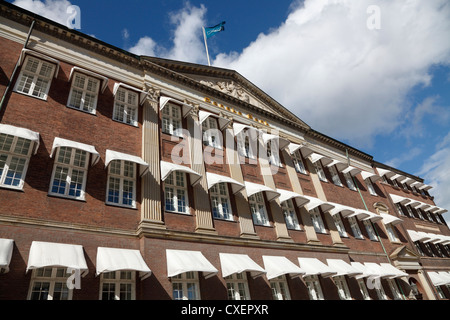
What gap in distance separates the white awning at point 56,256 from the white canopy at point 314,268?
1147 centimetres

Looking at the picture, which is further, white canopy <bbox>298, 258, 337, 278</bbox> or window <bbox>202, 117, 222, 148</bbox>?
window <bbox>202, 117, 222, 148</bbox>

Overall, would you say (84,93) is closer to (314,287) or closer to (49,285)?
(49,285)

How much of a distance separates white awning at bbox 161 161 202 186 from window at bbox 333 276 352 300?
1185 cm

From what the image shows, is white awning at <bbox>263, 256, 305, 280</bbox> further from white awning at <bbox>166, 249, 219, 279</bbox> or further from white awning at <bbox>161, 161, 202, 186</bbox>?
white awning at <bbox>161, 161, 202, 186</bbox>

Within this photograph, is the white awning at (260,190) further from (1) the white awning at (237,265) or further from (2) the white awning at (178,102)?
(2) the white awning at (178,102)

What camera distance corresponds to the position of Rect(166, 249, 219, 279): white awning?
10.9 m

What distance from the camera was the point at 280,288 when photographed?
50.1ft

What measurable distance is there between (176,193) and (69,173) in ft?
16.4

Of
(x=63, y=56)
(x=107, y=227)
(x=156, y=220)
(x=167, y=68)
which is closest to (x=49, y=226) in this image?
(x=107, y=227)

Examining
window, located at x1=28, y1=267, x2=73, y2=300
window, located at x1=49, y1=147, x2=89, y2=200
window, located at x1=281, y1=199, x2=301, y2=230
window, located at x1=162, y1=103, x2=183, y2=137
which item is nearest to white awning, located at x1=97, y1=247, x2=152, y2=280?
window, located at x1=28, y1=267, x2=73, y2=300

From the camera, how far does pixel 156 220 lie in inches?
487

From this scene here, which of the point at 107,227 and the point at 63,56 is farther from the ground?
the point at 63,56
